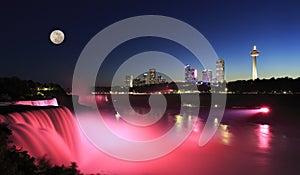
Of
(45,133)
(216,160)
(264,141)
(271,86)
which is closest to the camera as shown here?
(45,133)

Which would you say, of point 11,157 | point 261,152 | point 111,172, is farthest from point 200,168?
point 11,157

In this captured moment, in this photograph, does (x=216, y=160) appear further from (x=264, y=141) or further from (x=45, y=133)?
(x=45, y=133)

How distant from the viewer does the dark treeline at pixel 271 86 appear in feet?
214

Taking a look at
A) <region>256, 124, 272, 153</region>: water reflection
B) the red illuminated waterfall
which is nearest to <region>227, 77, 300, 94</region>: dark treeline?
<region>256, 124, 272, 153</region>: water reflection

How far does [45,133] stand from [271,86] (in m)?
69.2

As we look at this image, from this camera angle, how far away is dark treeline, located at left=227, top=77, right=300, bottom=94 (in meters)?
65.3

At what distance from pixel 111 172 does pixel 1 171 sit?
25.4ft

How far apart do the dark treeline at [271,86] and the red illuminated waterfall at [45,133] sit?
6192 centimetres

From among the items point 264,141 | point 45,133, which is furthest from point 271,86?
point 45,133

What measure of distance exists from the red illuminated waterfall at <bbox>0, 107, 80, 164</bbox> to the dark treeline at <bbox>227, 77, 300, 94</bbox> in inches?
2438

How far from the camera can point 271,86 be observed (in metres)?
69.7

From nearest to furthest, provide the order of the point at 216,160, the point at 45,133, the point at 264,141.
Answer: the point at 45,133, the point at 216,160, the point at 264,141

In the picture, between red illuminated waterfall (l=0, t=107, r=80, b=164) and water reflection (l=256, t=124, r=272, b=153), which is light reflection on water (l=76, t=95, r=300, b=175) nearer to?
water reflection (l=256, t=124, r=272, b=153)

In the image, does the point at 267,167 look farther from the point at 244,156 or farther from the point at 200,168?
the point at 200,168
